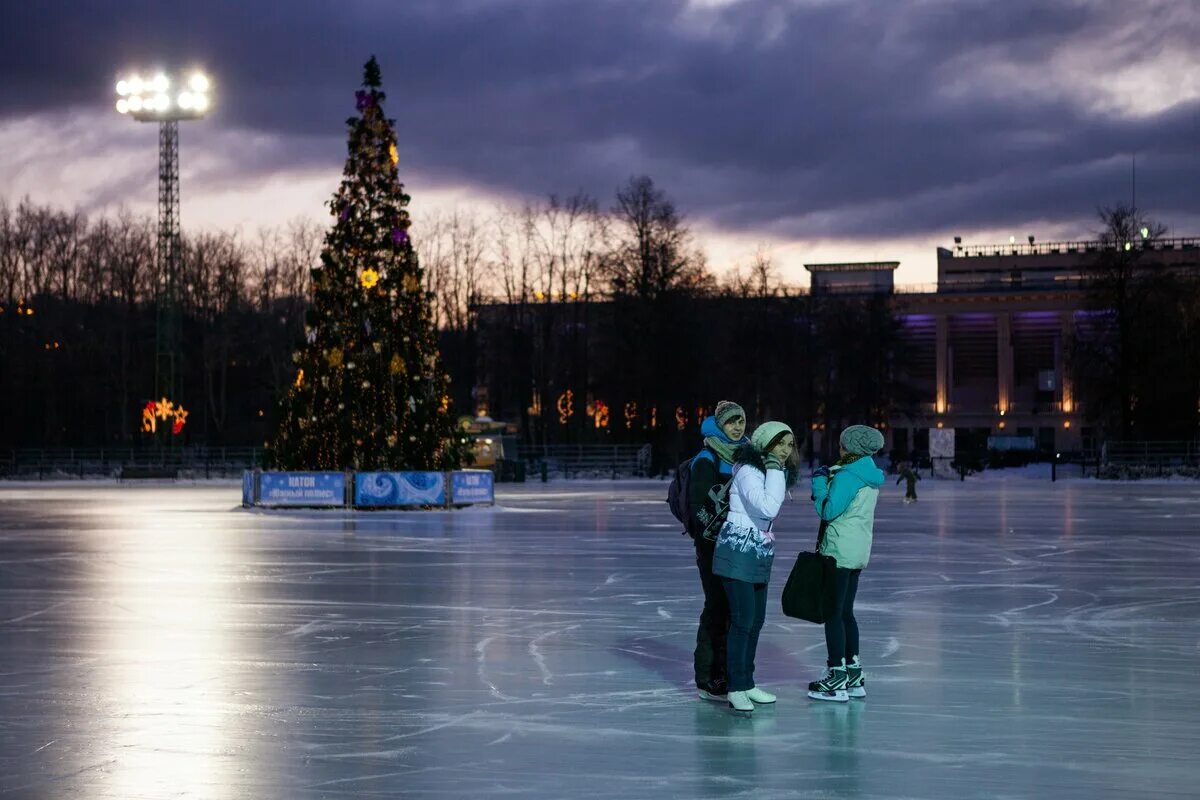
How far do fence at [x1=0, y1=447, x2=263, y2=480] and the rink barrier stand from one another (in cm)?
3337

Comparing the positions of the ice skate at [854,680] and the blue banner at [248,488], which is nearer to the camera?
the ice skate at [854,680]

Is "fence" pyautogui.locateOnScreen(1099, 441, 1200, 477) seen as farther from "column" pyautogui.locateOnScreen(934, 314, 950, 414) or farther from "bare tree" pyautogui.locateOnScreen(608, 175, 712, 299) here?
"column" pyautogui.locateOnScreen(934, 314, 950, 414)

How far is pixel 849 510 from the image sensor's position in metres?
9.61

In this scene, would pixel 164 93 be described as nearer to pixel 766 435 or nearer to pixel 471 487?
pixel 471 487

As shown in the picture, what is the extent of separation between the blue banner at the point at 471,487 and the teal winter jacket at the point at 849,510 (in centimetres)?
3022

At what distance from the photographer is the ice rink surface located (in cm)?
762

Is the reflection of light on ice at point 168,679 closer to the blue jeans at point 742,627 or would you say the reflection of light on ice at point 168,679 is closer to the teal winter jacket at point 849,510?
the blue jeans at point 742,627

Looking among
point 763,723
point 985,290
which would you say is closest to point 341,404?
point 763,723

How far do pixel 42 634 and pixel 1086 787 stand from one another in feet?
30.1

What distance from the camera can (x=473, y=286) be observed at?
92062 millimetres

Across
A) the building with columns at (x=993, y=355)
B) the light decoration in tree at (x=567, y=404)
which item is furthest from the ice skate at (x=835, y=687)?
the building with columns at (x=993, y=355)

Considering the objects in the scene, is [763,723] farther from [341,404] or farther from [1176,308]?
[1176,308]

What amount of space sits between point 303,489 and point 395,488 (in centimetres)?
224

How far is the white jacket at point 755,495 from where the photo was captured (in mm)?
8977
